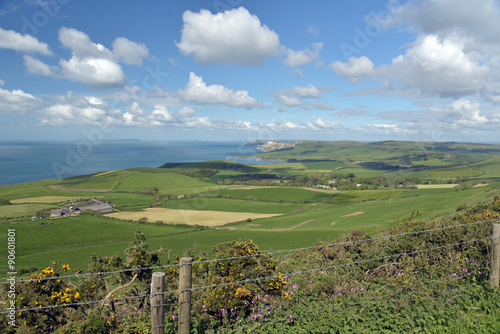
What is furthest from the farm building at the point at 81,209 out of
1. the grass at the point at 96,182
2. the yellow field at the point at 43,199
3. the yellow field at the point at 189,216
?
the grass at the point at 96,182

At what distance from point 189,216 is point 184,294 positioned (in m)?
47.8

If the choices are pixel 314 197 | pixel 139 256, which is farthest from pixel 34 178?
pixel 139 256

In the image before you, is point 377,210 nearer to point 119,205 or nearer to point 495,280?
point 495,280

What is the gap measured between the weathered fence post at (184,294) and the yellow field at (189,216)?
136 ft

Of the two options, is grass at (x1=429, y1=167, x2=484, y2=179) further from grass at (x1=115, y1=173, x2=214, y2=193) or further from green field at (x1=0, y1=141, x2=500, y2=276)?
grass at (x1=115, y1=173, x2=214, y2=193)

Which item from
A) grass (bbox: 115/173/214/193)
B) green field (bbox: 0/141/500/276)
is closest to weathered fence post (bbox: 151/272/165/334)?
green field (bbox: 0/141/500/276)

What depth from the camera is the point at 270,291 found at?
5.64m

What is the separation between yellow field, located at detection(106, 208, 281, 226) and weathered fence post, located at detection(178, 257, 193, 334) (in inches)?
1634

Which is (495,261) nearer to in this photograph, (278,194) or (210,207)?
(210,207)

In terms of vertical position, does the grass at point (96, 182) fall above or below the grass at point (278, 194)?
above

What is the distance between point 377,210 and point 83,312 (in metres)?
45.9

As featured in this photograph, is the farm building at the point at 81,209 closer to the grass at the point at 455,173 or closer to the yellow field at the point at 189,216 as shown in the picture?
the yellow field at the point at 189,216

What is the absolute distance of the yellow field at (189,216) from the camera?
46000 mm

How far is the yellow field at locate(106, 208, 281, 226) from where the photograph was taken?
46.0 metres
